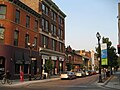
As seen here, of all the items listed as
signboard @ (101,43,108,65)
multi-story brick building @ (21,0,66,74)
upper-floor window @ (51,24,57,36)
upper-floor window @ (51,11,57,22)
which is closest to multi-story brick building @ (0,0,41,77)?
multi-story brick building @ (21,0,66,74)

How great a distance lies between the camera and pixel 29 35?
48.8 meters

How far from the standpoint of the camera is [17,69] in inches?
1706

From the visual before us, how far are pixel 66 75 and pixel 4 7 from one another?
635 inches

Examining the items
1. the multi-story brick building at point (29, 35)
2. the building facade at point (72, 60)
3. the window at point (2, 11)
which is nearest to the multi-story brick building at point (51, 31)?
the multi-story brick building at point (29, 35)

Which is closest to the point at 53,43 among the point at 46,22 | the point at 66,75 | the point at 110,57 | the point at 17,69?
the point at 46,22

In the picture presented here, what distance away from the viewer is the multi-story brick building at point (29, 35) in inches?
1602

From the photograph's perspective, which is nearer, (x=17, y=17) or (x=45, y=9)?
(x=17, y=17)

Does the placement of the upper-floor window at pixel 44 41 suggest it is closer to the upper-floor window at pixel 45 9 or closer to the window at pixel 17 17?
the upper-floor window at pixel 45 9

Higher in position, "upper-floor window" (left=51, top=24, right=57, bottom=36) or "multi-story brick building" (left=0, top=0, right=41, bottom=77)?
"upper-floor window" (left=51, top=24, right=57, bottom=36)

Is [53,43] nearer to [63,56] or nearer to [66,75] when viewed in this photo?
[63,56]

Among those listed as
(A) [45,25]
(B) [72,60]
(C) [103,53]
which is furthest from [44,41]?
(B) [72,60]

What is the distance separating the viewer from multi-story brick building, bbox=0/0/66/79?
40688mm

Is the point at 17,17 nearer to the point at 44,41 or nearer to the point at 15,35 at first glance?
the point at 15,35

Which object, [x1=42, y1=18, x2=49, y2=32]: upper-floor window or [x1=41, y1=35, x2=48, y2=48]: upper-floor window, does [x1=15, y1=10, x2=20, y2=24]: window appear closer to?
[x1=41, y1=35, x2=48, y2=48]: upper-floor window
